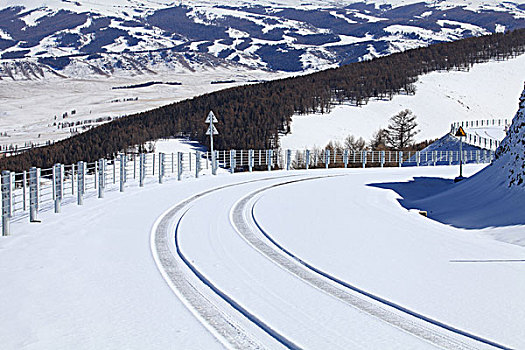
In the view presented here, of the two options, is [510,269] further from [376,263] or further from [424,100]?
[424,100]

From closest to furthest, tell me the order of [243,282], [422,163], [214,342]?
1. [214,342]
2. [243,282]
3. [422,163]

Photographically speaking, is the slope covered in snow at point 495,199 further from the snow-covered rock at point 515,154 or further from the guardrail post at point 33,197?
the guardrail post at point 33,197

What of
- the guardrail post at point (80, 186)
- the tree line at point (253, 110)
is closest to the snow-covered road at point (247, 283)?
the guardrail post at point (80, 186)

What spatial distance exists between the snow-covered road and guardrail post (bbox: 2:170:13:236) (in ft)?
1.38

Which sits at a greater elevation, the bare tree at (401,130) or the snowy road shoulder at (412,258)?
the bare tree at (401,130)

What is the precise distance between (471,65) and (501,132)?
4071 inches

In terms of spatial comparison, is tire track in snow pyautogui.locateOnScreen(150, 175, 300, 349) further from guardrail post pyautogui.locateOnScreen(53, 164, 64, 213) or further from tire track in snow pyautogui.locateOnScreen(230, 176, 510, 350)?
guardrail post pyautogui.locateOnScreen(53, 164, 64, 213)

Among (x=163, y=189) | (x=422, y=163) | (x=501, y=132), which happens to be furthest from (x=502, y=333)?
(x=501, y=132)

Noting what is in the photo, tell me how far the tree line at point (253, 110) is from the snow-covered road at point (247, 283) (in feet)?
286

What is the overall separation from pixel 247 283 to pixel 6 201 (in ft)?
22.3

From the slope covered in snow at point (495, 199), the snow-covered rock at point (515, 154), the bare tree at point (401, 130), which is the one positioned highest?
the bare tree at point (401, 130)

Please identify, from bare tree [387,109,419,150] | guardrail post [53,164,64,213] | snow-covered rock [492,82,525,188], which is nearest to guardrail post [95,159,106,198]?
guardrail post [53,164,64,213]

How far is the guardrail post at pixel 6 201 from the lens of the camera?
1299 centimetres

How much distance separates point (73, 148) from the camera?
4665 inches
